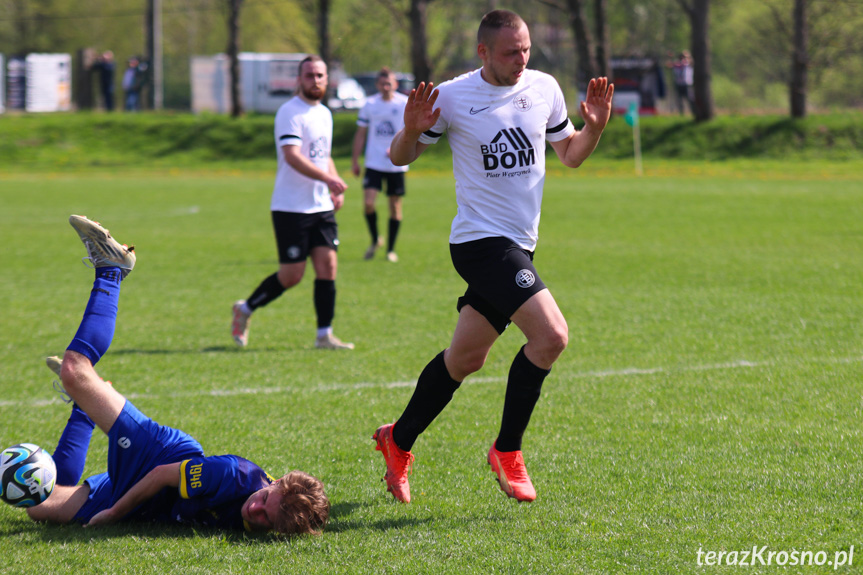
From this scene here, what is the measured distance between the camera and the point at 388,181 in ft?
42.4

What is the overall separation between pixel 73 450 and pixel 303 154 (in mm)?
3777

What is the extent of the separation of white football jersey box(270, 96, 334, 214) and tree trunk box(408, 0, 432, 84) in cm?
2696

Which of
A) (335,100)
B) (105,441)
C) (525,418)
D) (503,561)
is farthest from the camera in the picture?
(335,100)

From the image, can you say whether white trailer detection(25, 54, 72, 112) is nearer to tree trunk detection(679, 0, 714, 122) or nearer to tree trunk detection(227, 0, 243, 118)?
tree trunk detection(227, 0, 243, 118)

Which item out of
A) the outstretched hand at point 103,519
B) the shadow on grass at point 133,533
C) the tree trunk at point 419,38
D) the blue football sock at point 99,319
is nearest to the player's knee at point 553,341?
the shadow on grass at point 133,533

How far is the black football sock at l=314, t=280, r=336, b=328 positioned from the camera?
A: 757 cm

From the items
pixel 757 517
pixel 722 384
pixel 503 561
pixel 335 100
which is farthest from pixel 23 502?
pixel 335 100

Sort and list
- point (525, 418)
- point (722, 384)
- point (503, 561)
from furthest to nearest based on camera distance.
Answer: point (722, 384)
point (525, 418)
point (503, 561)

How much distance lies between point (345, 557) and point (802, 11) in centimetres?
3262

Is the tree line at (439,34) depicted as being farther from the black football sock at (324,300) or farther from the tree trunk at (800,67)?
the black football sock at (324,300)

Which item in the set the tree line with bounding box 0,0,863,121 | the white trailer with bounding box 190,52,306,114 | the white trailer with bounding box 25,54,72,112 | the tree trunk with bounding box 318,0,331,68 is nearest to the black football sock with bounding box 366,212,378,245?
the tree trunk with bounding box 318,0,331,68

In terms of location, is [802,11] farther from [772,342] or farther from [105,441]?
[105,441]

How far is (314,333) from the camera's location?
27.0 ft

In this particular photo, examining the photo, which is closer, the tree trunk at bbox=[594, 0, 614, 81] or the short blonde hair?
the short blonde hair
